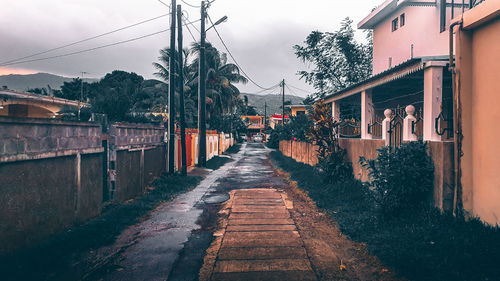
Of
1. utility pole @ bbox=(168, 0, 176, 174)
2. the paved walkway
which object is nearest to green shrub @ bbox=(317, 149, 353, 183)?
the paved walkway

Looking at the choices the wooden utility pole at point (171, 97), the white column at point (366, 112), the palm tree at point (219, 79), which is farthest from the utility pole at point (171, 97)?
the palm tree at point (219, 79)

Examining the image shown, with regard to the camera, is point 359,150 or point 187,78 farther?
point 187,78

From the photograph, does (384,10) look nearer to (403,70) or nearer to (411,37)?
(411,37)

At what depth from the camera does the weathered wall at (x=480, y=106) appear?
523 cm

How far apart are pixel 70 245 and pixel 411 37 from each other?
47.4ft

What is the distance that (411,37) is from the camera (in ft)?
46.5

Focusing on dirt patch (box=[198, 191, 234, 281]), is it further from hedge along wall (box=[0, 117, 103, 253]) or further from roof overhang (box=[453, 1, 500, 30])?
roof overhang (box=[453, 1, 500, 30])

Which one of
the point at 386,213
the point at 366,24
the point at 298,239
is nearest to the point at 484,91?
the point at 386,213

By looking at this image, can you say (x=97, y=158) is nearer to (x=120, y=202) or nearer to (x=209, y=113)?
(x=120, y=202)

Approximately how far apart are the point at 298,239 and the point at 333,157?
17.7ft

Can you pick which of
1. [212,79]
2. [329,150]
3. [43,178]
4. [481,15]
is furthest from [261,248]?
[212,79]

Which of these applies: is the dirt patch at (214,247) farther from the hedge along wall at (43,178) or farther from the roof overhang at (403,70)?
the roof overhang at (403,70)

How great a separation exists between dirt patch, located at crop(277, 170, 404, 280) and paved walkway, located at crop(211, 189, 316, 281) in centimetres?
17

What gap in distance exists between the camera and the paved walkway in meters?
4.45
